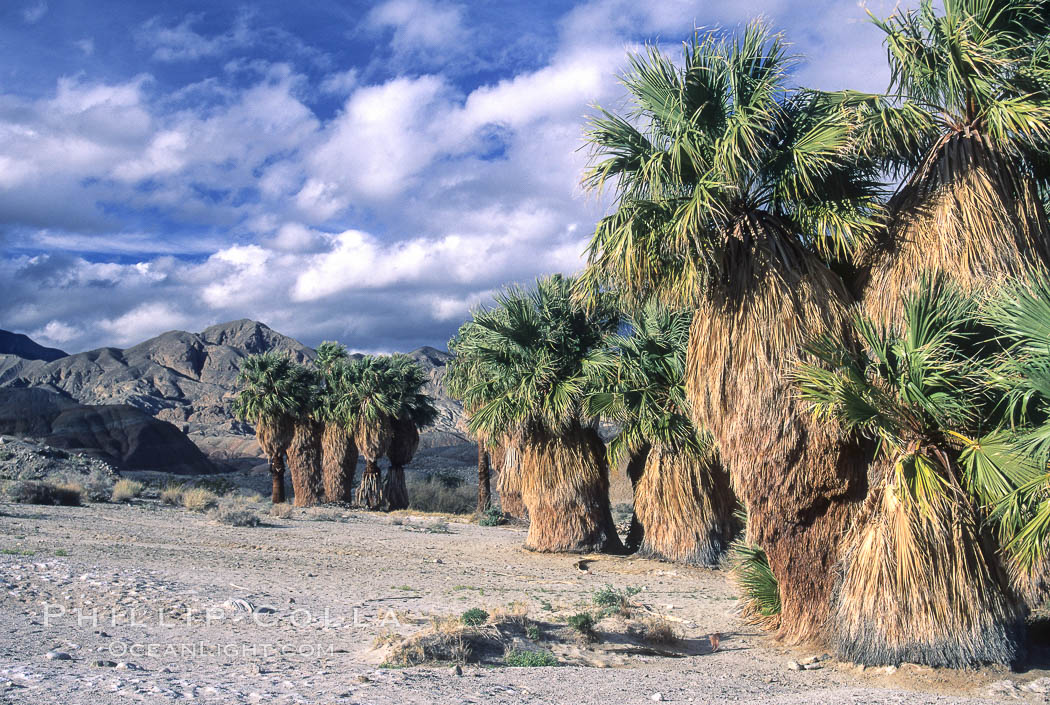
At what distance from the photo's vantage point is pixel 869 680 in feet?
25.0

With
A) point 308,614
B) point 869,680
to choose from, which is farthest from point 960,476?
point 308,614

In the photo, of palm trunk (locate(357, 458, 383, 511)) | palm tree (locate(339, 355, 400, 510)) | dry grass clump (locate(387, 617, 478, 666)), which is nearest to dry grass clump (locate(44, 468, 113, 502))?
palm tree (locate(339, 355, 400, 510))

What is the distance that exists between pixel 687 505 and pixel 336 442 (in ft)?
78.9

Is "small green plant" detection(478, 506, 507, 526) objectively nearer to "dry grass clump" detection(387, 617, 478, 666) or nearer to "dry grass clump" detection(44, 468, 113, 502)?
"dry grass clump" detection(44, 468, 113, 502)

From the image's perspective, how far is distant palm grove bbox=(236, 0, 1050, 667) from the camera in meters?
7.38

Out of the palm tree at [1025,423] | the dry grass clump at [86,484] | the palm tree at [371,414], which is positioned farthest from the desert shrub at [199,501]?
the palm tree at [1025,423]

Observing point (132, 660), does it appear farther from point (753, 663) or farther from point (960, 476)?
point (960, 476)

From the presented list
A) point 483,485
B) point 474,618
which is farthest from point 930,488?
point 483,485

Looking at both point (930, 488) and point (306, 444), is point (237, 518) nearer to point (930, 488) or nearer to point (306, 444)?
point (306, 444)

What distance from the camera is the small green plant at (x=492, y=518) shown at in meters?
27.9

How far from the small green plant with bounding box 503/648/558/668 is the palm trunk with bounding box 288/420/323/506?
31.3m

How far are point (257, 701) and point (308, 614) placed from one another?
12.3 feet

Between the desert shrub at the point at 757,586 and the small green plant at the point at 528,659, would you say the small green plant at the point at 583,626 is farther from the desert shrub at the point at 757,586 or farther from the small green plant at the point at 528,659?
the desert shrub at the point at 757,586

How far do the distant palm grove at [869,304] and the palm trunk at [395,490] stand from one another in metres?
27.6
